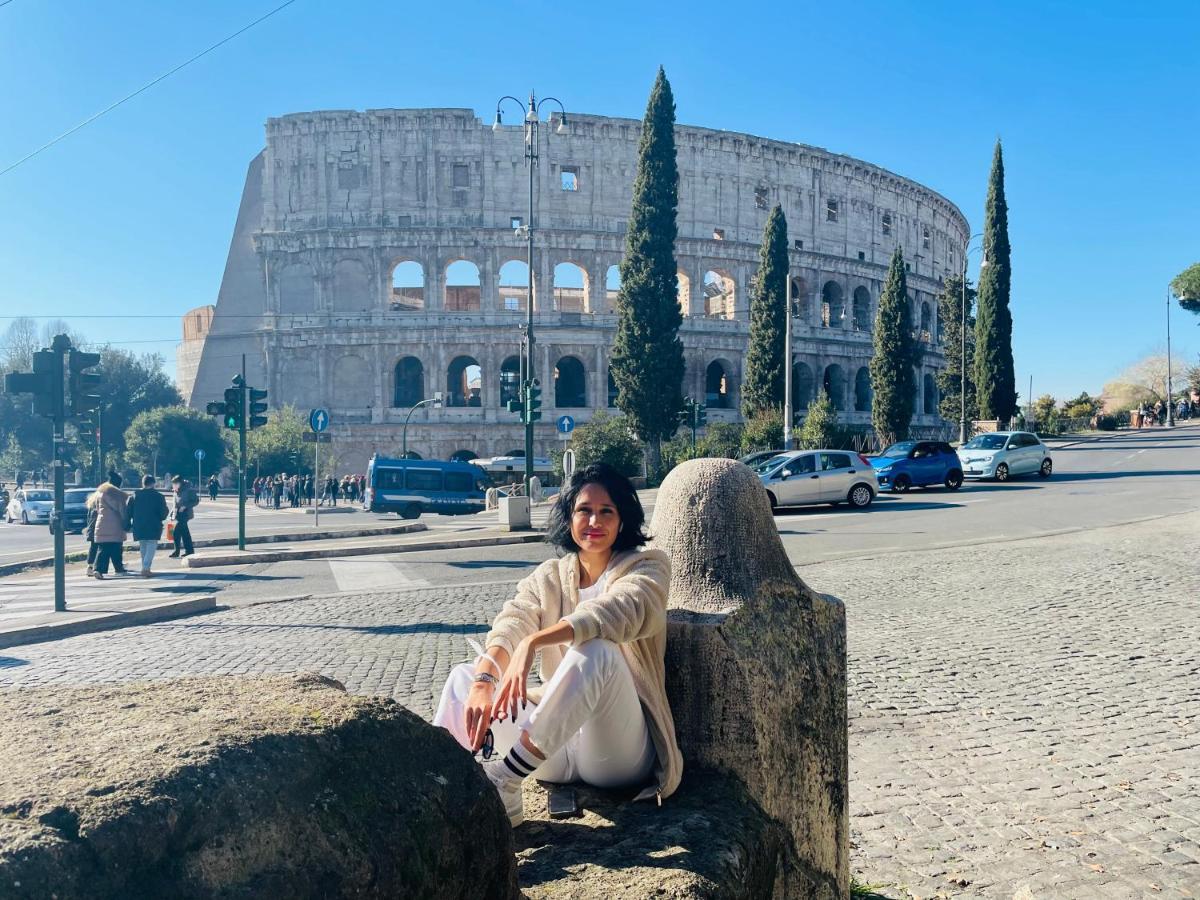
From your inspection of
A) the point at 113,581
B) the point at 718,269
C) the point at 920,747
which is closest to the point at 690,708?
the point at 920,747

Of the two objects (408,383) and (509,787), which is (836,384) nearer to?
(408,383)

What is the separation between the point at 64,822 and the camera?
123 cm

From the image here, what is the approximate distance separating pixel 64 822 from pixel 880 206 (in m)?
60.9

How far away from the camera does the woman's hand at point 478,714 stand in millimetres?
2631

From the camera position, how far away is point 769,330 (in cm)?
3959

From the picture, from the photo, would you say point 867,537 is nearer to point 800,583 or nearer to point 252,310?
point 800,583

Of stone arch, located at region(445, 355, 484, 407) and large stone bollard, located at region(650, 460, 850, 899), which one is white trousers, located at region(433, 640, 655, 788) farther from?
stone arch, located at region(445, 355, 484, 407)

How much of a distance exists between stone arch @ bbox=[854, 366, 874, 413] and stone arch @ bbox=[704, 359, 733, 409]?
29.2 ft

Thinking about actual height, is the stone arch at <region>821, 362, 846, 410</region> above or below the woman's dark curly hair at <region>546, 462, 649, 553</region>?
above

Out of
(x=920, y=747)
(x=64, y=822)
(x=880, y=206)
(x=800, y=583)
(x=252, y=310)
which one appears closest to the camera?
(x=64, y=822)

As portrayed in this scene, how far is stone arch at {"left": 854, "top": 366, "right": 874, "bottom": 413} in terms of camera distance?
5453cm

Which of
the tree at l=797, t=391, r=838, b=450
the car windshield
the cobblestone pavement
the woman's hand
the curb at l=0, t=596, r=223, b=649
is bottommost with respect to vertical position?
the curb at l=0, t=596, r=223, b=649

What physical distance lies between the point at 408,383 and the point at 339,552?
33120mm

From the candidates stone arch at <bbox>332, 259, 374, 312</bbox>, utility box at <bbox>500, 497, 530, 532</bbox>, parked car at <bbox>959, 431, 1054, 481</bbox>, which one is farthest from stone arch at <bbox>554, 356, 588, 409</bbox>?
utility box at <bbox>500, 497, 530, 532</bbox>
